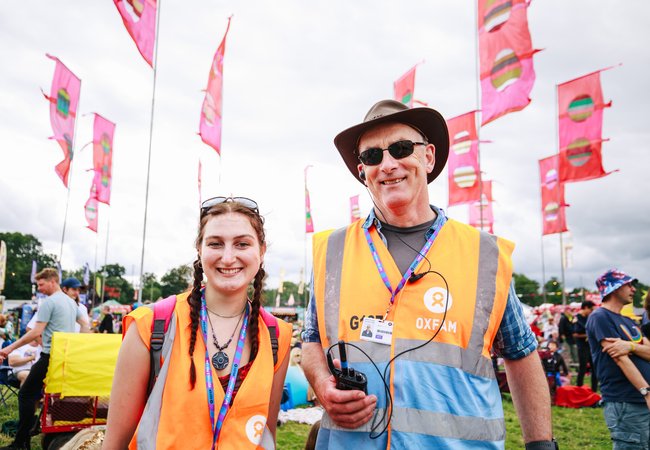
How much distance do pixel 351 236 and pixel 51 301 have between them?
5286mm

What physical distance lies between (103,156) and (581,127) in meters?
12.3

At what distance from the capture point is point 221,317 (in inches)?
89.0

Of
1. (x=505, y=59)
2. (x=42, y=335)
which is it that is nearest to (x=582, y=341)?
(x=505, y=59)

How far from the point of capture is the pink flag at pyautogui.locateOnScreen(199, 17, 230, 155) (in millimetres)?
10891

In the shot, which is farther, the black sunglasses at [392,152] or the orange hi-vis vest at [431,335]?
the black sunglasses at [392,152]

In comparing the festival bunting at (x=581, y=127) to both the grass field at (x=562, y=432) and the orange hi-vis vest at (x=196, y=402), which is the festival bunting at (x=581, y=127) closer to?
the grass field at (x=562, y=432)

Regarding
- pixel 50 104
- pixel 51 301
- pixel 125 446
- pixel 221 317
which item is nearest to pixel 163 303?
pixel 221 317

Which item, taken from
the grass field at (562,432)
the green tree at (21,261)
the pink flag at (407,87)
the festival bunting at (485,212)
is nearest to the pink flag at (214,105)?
the pink flag at (407,87)

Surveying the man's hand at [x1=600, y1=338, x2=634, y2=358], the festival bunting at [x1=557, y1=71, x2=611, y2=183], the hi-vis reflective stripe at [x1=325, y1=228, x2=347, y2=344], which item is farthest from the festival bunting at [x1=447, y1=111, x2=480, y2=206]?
the hi-vis reflective stripe at [x1=325, y1=228, x2=347, y2=344]

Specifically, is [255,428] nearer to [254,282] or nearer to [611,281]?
[254,282]

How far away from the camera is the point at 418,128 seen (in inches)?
92.6

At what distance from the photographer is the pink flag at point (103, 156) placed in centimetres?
1273

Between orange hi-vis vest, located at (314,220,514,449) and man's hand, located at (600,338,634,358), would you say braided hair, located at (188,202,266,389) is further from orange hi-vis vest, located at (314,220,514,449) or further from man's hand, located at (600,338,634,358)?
man's hand, located at (600,338,634,358)

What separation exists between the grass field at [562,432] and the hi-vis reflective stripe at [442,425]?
204 inches
